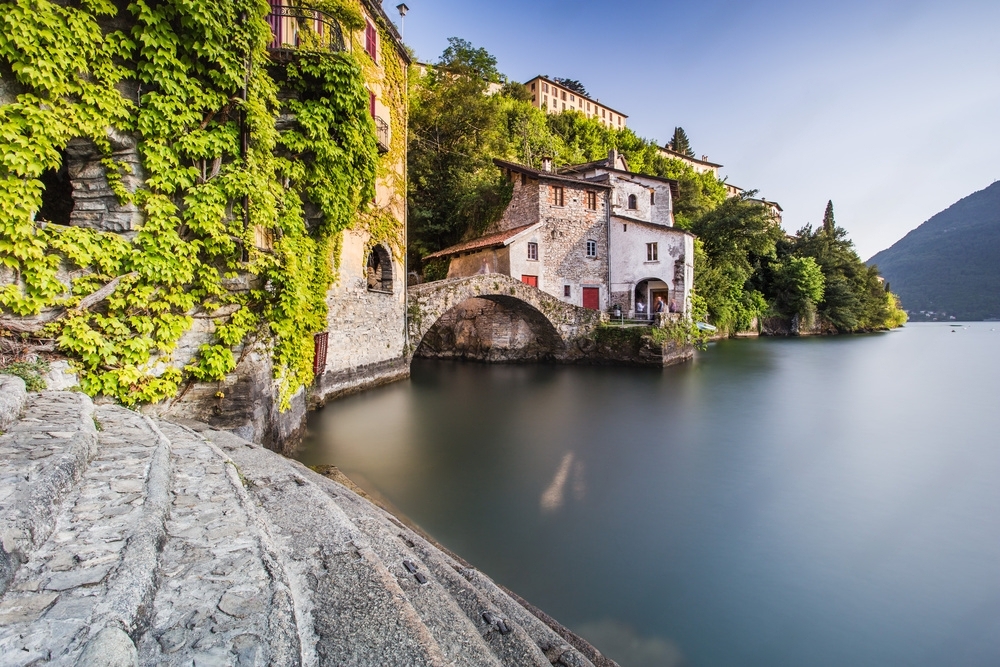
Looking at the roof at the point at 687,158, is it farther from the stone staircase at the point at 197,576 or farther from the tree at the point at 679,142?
the stone staircase at the point at 197,576

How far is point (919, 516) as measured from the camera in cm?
605

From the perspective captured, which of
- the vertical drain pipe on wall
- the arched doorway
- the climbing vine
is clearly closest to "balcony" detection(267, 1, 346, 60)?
the climbing vine

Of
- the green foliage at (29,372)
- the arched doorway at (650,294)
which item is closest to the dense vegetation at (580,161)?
the arched doorway at (650,294)

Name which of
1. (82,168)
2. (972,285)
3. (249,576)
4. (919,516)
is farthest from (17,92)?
(972,285)

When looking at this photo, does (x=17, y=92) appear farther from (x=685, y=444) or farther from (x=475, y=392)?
(x=475, y=392)

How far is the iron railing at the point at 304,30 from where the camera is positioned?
8211 mm

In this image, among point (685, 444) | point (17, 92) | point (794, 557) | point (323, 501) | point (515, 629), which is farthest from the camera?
point (685, 444)

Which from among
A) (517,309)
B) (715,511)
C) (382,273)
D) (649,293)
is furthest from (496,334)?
(715,511)

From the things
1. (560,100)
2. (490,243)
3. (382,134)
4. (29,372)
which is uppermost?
(560,100)

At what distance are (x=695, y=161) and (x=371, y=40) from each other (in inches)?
2255

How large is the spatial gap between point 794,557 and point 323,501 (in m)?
5.06

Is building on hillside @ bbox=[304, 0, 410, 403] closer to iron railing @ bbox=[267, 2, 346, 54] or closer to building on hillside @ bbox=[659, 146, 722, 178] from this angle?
iron railing @ bbox=[267, 2, 346, 54]

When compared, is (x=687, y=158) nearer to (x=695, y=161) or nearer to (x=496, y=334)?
(x=695, y=161)

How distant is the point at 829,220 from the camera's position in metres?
49.4
